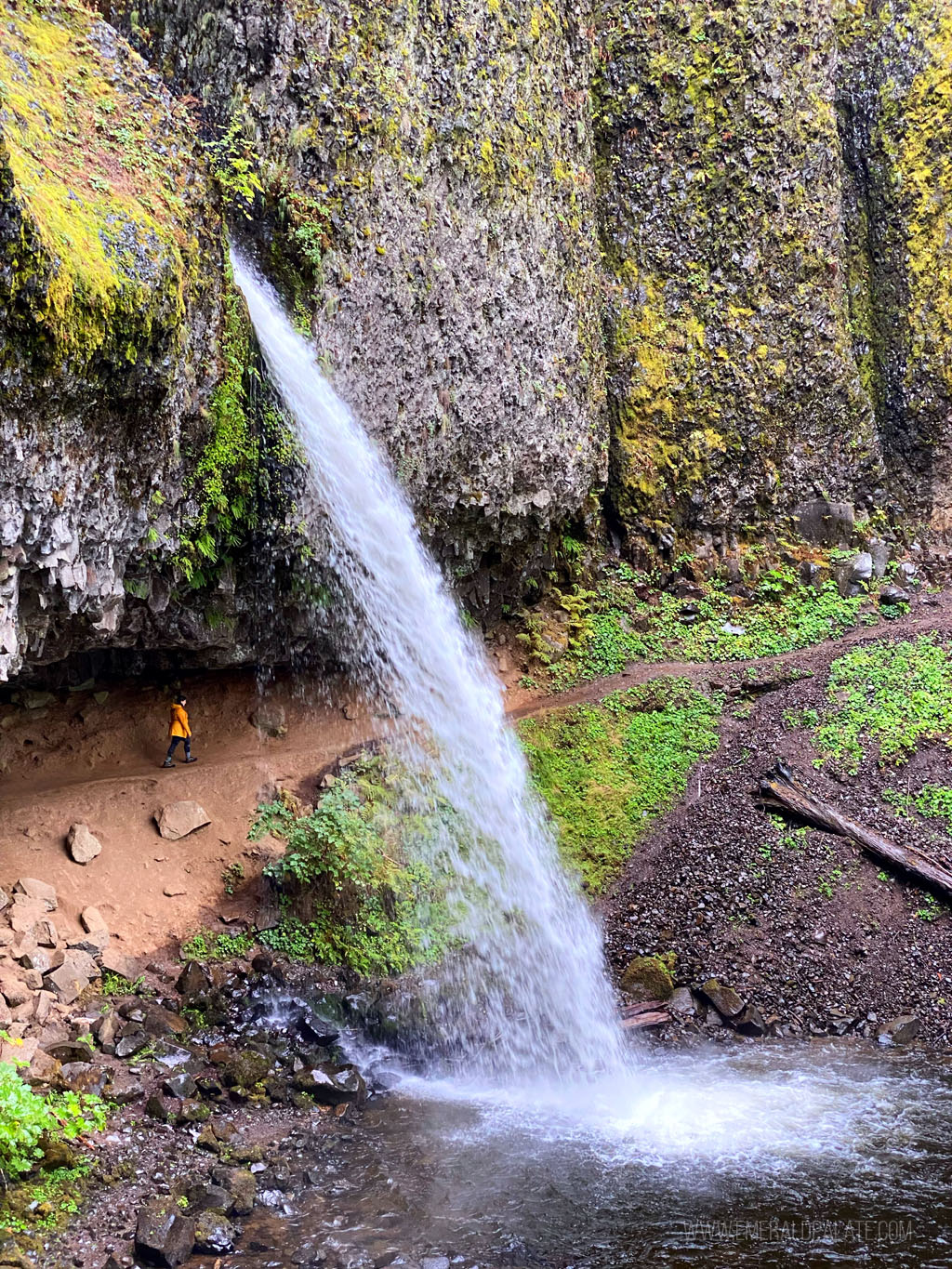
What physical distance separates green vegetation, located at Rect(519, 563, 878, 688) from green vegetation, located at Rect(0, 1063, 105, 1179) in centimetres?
907

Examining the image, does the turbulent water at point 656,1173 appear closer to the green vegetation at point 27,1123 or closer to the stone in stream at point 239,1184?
the stone in stream at point 239,1184

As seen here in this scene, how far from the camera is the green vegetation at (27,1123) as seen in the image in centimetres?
545

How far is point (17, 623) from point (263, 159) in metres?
5.36

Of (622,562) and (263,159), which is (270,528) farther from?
(622,562)

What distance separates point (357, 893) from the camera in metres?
9.46

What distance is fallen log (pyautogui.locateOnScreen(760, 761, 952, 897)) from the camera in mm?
9672

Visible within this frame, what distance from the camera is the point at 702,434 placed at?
1541cm

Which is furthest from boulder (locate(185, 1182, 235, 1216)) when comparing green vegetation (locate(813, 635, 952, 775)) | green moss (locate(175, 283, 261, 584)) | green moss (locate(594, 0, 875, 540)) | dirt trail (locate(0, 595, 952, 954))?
green moss (locate(594, 0, 875, 540))

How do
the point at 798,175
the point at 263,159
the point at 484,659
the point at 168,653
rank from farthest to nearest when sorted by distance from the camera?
the point at 798,175, the point at 484,659, the point at 168,653, the point at 263,159

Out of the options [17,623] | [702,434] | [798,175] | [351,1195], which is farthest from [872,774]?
[798,175]

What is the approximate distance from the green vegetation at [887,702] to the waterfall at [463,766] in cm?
401

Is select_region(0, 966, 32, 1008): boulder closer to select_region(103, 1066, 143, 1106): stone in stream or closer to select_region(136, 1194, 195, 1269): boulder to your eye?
select_region(103, 1066, 143, 1106): stone in stream

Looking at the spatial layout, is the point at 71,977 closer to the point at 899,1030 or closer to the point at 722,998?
the point at 722,998

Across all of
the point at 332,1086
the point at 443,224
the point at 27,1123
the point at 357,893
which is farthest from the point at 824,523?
the point at 27,1123
